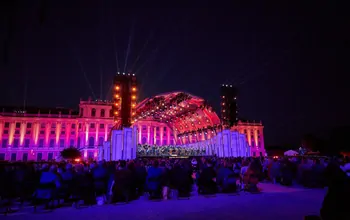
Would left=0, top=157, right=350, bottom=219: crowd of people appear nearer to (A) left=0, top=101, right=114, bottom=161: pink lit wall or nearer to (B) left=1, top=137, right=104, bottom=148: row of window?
(A) left=0, top=101, right=114, bottom=161: pink lit wall

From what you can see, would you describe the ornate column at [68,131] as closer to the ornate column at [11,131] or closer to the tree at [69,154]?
the ornate column at [11,131]

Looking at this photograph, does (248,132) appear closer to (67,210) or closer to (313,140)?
(313,140)

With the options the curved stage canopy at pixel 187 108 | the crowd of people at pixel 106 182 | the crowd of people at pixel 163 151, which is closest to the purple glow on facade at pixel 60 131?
the curved stage canopy at pixel 187 108

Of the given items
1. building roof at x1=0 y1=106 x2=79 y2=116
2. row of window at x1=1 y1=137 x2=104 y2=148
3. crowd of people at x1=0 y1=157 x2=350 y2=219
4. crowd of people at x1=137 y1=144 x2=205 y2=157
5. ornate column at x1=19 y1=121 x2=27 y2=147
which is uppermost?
building roof at x1=0 y1=106 x2=79 y2=116

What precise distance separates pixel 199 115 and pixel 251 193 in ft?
83.9

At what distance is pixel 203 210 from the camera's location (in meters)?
7.48

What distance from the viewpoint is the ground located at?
22.2 ft

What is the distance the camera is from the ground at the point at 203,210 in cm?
677

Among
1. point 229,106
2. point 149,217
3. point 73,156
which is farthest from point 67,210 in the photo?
point 73,156

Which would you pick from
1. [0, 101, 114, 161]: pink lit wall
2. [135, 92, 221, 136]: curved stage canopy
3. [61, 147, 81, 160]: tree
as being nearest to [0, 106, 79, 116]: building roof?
[0, 101, 114, 161]: pink lit wall

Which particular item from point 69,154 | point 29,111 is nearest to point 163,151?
point 69,154

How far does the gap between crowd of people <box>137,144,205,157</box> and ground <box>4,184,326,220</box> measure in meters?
20.5

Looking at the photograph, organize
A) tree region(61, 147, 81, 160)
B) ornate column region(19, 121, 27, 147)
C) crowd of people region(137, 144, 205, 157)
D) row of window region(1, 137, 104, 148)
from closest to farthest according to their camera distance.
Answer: crowd of people region(137, 144, 205, 157)
tree region(61, 147, 81, 160)
row of window region(1, 137, 104, 148)
ornate column region(19, 121, 27, 147)

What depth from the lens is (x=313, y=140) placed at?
7606 cm
